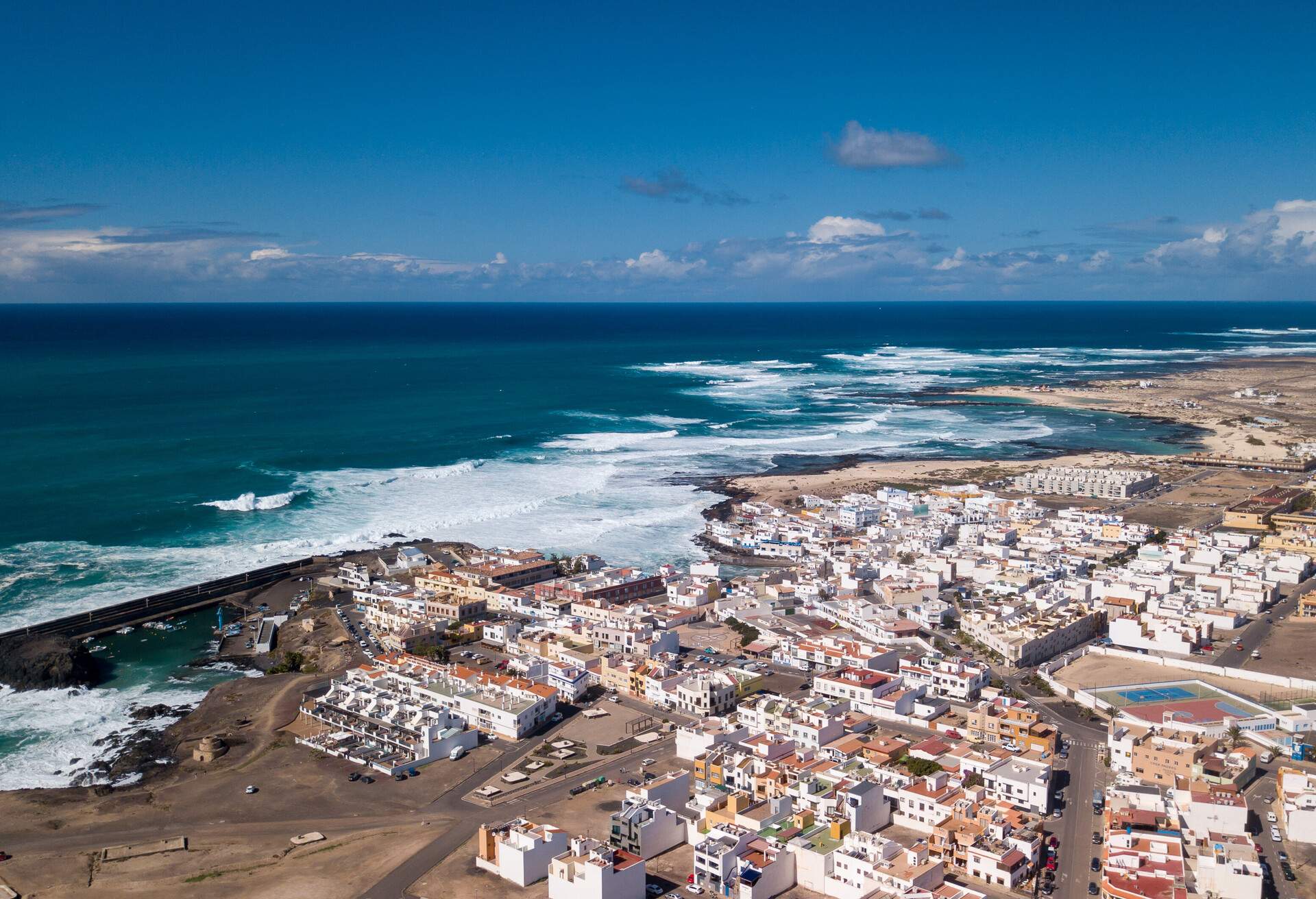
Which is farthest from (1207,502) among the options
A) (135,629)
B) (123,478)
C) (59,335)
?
(59,335)

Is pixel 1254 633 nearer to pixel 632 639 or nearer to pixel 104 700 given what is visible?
pixel 632 639

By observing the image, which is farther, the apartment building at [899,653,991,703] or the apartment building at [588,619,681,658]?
the apartment building at [588,619,681,658]

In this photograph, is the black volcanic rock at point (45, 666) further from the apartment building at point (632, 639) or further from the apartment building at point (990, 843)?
the apartment building at point (990, 843)

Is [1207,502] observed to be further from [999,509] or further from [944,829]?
[944,829]

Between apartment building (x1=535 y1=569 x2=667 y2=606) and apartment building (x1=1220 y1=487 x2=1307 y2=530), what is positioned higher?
apartment building (x1=1220 y1=487 x2=1307 y2=530)

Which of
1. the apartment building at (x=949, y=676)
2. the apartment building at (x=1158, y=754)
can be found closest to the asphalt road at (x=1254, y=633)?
the apartment building at (x=1158, y=754)

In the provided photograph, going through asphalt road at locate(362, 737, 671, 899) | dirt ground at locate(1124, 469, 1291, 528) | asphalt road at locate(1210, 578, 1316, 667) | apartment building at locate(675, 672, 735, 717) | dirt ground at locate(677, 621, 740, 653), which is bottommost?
asphalt road at locate(362, 737, 671, 899)

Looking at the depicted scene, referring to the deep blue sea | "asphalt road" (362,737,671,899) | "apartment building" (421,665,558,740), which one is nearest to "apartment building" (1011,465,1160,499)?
the deep blue sea

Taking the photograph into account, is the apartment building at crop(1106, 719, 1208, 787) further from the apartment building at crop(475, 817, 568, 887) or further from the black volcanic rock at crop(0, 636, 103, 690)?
the black volcanic rock at crop(0, 636, 103, 690)
